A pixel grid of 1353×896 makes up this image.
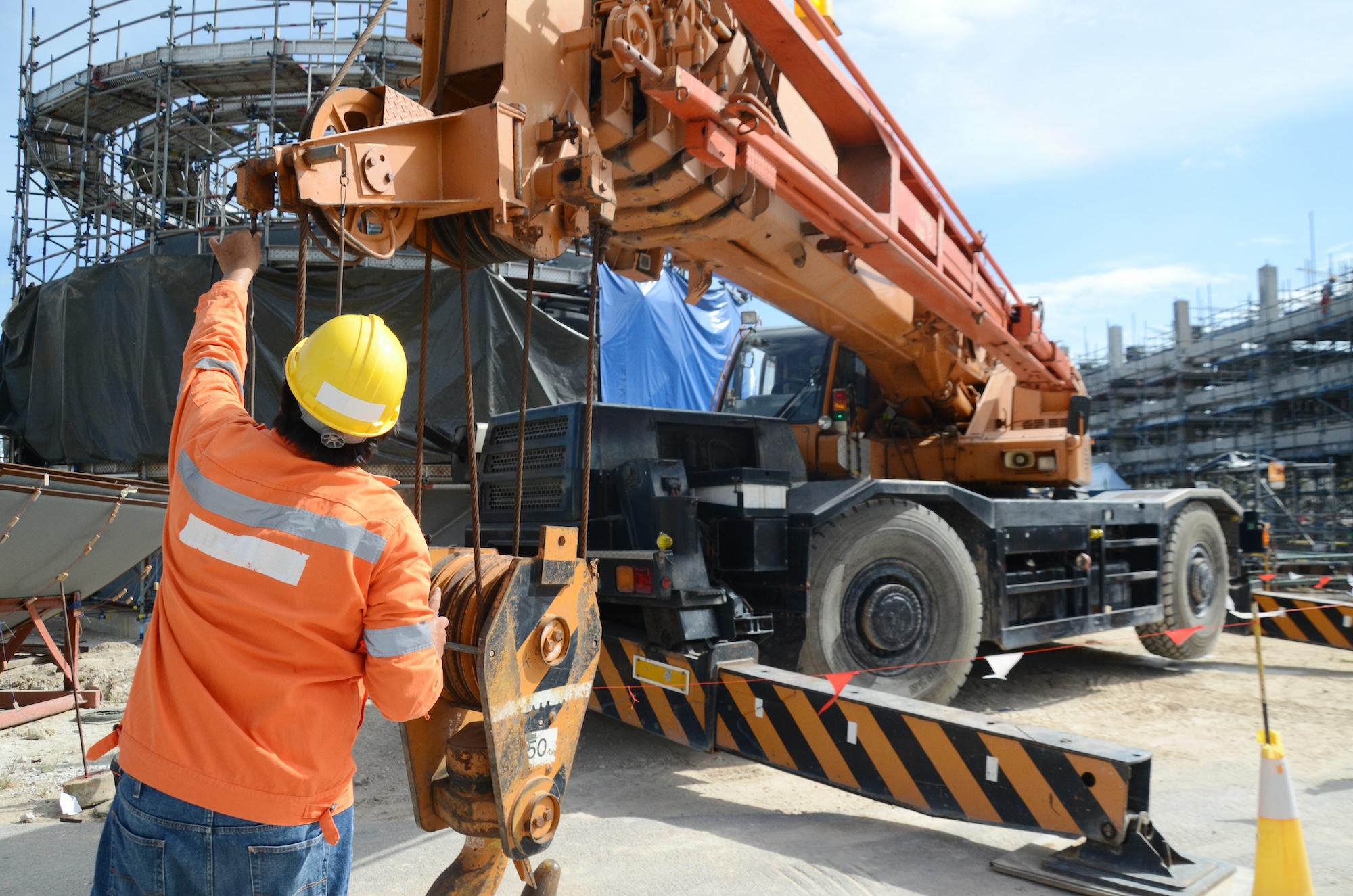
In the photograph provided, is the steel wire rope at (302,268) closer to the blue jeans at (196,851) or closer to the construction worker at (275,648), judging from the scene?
the construction worker at (275,648)

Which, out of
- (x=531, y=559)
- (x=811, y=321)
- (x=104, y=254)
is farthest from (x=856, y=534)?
(x=104, y=254)

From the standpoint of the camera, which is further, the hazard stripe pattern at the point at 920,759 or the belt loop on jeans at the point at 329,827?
the hazard stripe pattern at the point at 920,759

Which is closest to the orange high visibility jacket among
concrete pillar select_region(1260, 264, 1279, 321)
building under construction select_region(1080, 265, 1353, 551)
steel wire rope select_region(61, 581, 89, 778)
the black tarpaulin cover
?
steel wire rope select_region(61, 581, 89, 778)

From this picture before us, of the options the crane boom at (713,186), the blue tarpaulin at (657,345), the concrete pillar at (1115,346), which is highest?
the concrete pillar at (1115,346)

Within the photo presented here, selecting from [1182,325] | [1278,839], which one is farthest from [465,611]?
[1182,325]

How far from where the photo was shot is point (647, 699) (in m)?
5.39

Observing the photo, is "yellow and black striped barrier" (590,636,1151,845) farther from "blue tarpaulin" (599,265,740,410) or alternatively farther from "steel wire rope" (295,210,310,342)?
"blue tarpaulin" (599,265,740,410)

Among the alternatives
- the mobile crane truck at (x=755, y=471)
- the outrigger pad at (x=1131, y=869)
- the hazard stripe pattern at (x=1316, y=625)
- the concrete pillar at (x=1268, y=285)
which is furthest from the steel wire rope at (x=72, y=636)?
the concrete pillar at (x=1268, y=285)

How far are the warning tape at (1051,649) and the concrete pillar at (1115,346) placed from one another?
3635 cm

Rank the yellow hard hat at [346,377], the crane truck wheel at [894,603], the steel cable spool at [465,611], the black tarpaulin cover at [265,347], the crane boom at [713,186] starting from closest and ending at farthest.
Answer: the yellow hard hat at [346,377]
the steel cable spool at [465,611]
the crane boom at [713,186]
the crane truck wheel at [894,603]
the black tarpaulin cover at [265,347]

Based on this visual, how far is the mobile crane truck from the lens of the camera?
288 centimetres

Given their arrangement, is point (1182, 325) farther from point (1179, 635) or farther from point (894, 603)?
point (894, 603)

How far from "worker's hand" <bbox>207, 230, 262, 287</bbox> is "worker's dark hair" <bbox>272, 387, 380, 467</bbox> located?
758mm

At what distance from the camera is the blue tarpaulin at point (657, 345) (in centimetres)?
1351
